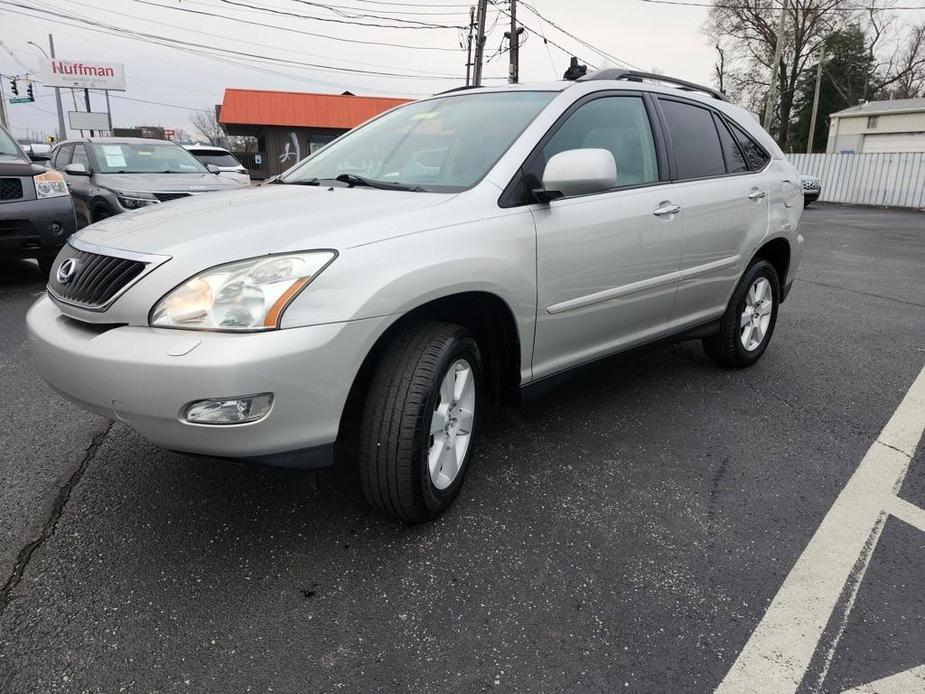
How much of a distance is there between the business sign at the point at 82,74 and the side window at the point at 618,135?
54.0 m

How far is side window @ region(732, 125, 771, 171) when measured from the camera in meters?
4.18

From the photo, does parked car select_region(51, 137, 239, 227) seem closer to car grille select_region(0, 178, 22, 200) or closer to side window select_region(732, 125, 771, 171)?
car grille select_region(0, 178, 22, 200)

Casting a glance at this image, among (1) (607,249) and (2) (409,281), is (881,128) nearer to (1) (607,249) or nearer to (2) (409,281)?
(1) (607,249)

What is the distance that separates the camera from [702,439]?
336cm

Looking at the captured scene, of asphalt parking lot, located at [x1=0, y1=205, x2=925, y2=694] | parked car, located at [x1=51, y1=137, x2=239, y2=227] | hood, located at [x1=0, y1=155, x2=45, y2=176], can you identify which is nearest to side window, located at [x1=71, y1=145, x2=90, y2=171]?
parked car, located at [x1=51, y1=137, x2=239, y2=227]

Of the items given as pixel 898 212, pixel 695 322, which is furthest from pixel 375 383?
pixel 898 212

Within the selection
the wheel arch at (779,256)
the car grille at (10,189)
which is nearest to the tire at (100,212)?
the car grille at (10,189)

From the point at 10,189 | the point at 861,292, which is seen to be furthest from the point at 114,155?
the point at 861,292

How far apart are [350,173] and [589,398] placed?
6.05 feet

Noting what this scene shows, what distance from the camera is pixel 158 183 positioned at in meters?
7.66

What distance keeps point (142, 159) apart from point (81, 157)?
87 cm

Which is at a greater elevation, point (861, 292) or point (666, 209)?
point (666, 209)

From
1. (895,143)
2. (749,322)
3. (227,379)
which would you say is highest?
(895,143)

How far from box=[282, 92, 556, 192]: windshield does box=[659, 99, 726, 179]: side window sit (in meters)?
0.95
